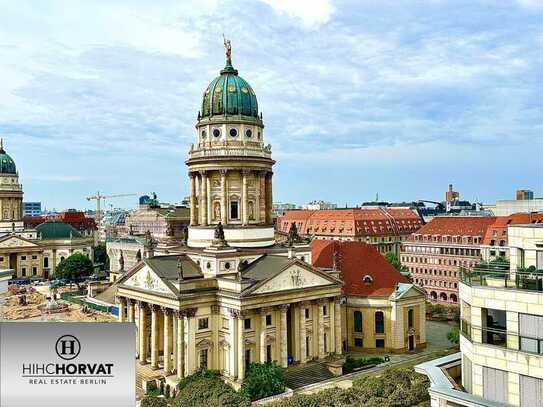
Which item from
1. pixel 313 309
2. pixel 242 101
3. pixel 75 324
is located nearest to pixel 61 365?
pixel 75 324

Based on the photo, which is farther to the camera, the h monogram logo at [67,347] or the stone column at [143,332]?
the stone column at [143,332]

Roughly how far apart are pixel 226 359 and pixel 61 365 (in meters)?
41.2

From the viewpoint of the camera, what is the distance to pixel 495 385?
25.8m

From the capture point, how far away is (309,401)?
1555 inches

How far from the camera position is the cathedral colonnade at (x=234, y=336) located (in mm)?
54562

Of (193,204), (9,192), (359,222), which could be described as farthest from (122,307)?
(9,192)

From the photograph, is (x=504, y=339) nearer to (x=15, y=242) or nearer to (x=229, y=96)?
(x=229, y=96)

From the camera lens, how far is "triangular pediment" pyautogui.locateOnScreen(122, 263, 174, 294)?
57.1m

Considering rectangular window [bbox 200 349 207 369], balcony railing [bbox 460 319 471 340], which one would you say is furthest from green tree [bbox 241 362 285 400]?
balcony railing [bbox 460 319 471 340]

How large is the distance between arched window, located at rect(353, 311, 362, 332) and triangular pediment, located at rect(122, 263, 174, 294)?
25.8 m

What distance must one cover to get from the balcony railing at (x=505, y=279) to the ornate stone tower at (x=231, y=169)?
38.1 meters

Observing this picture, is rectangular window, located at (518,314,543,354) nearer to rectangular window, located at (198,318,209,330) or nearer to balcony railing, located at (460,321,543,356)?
balcony railing, located at (460,321,543,356)

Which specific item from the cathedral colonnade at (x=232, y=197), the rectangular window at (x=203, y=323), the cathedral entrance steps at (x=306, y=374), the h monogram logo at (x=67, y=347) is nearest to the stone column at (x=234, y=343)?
the rectangular window at (x=203, y=323)

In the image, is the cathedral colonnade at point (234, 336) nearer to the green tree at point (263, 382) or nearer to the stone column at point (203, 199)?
the green tree at point (263, 382)
